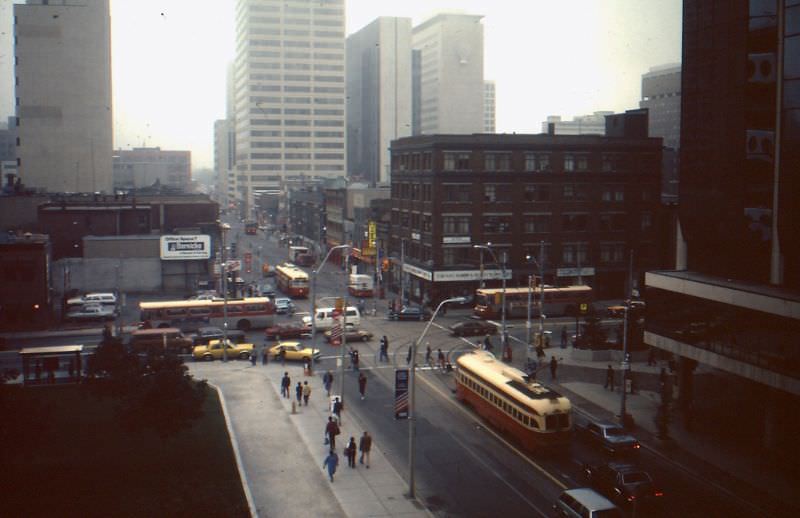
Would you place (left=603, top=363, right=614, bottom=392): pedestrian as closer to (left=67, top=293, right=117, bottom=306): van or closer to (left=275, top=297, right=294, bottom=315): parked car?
(left=275, top=297, right=294, bottom=315): parked car

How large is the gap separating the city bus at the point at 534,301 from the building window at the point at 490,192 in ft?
35.1

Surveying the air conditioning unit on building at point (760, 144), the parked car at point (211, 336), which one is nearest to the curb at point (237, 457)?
the parked car at point (211, 336)

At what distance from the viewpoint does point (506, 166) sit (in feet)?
257

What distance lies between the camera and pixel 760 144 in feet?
121

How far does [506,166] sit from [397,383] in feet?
164

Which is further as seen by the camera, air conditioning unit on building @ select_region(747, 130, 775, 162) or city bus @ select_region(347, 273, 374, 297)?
city bus @ select_region(347, 273, 374, 297)

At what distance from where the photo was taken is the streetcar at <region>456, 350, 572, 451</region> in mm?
32656

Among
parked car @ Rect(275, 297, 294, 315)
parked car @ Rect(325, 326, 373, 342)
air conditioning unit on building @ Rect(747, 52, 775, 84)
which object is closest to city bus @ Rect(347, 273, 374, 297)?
parked car @ Rect(275, 297, 294, 315)

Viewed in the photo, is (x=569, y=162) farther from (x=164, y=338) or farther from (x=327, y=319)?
(x=164, y=338)

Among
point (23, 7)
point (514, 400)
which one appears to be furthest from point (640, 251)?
point (23, 7)

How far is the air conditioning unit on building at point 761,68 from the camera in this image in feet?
119

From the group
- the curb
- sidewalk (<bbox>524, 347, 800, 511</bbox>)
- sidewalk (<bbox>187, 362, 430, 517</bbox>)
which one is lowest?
sidewalk (<bbox>524, 347, 800, 511</bbox>)

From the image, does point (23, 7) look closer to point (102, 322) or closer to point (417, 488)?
point (102, 322)

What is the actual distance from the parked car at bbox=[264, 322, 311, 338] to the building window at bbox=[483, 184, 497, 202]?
83.5 ft
